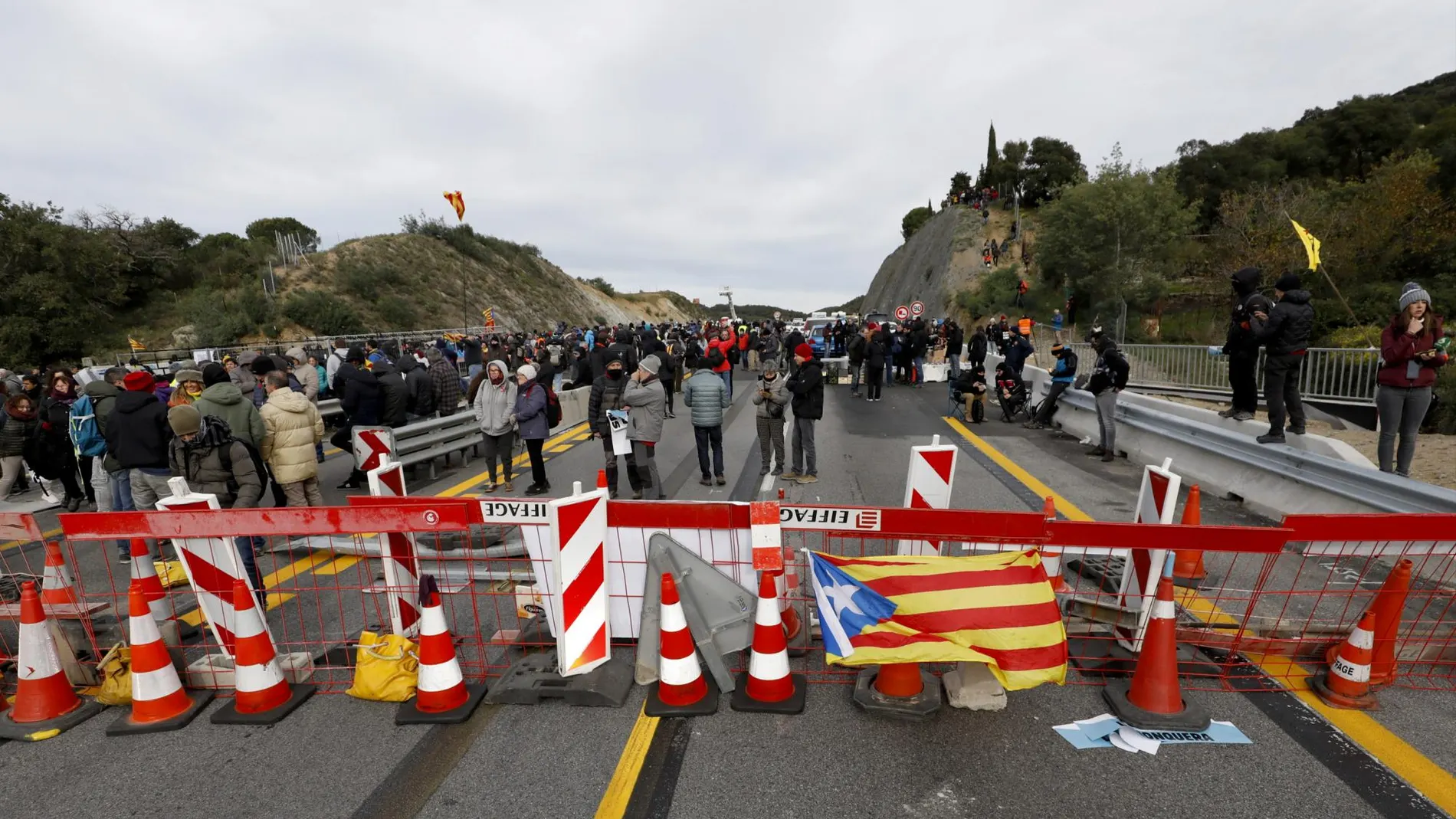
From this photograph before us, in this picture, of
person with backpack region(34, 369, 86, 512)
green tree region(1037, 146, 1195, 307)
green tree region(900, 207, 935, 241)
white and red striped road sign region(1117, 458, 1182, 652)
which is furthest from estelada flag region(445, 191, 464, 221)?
green tree region(900, 207, 935, 241)

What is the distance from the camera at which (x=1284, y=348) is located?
6.57 m

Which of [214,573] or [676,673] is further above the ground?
[214,573]

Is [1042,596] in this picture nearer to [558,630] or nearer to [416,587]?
[558,630]

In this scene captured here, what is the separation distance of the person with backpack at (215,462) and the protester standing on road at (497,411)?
8.76ft

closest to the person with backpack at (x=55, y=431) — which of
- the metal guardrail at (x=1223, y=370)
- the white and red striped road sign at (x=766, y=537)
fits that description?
the white and red striped road sign at (x=766, y=537)

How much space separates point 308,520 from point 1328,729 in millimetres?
5327

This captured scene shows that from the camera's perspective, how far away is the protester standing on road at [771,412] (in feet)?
26.3

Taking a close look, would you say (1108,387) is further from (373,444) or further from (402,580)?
(373,444)

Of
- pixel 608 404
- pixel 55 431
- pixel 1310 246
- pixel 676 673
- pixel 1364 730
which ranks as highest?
pixel 1310 246

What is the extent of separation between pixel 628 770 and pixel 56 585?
12.6 feet

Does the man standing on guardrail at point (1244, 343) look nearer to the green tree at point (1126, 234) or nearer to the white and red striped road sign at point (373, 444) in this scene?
the white and red striped road sign at point (373, 444)

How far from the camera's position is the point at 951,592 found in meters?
3.22

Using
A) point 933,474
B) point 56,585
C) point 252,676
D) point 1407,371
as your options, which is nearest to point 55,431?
point 56,585

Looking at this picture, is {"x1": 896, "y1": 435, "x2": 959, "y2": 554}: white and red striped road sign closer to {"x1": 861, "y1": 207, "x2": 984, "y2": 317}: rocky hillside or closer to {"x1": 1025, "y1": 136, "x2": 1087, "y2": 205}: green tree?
{"x1": 861, "y1": 207, "x2": 984, "y2": 317}: rocky hillside
